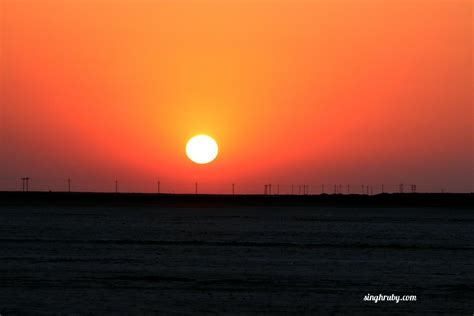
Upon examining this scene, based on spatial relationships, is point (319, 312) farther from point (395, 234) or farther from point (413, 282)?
point (395, 234)

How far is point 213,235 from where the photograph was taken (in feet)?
268

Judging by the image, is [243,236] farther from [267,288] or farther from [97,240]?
[267,288]

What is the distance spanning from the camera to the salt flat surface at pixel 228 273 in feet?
130

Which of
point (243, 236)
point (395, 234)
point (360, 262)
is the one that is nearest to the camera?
point (360, 262)

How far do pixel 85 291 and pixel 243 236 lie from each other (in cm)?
3876

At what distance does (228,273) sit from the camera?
50094mm

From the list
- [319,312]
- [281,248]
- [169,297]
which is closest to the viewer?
[319,312]

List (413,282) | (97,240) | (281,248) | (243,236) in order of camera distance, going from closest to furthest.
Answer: (413,282)
(281,248)
(97,240)
(243,236)

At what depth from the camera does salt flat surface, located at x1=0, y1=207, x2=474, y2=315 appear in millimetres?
39656

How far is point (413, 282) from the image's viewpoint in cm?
4753

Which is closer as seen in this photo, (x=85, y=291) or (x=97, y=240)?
(x=85, y=291)

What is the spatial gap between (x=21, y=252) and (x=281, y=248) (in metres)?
16.7

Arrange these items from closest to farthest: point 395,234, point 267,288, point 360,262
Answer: point 267,288 → point 360,262 → point 395,234

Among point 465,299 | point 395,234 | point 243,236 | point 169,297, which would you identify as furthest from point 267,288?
point 395,234
